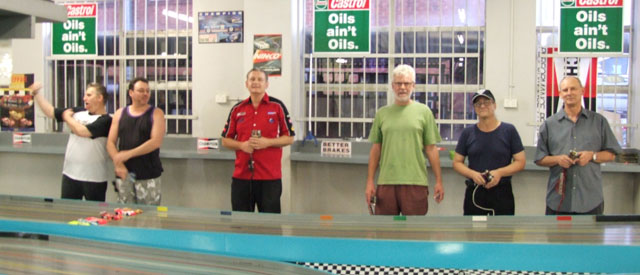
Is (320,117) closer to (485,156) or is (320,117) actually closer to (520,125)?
(520,125)

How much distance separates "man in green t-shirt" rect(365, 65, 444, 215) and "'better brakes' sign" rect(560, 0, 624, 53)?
1981mm

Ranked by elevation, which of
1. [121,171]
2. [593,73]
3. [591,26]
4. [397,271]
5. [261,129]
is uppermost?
[591,26]

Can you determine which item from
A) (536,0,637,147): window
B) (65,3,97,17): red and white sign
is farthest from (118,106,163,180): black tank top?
(536,0,637,147): window

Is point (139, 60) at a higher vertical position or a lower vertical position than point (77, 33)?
lower

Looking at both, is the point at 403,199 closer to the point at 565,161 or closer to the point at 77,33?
the point at 565,161

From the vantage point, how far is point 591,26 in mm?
4973

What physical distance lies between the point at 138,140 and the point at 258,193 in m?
0.90

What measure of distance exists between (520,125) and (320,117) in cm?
172

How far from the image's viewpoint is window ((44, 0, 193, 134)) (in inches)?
235

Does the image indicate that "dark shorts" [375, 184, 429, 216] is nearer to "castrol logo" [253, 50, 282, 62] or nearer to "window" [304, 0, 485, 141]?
"window" [304, 0, 485, 141]

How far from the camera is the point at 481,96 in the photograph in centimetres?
355

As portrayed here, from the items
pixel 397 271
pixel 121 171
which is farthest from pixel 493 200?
pixel 121 171

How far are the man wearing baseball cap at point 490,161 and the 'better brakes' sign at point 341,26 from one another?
6.29 ft

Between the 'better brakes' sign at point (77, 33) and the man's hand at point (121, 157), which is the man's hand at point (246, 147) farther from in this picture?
the 'better brakes' sign at point (77, 33)
